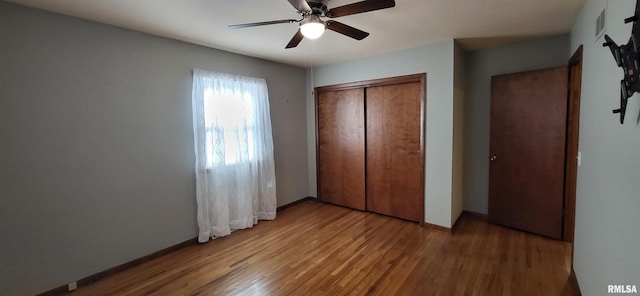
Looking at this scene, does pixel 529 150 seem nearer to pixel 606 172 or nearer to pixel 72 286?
pixel 606 172

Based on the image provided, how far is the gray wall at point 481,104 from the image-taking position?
A: 3.22 metres

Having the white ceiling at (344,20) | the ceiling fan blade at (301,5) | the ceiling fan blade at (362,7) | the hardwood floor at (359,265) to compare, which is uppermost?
the white ceiling at (344,20)

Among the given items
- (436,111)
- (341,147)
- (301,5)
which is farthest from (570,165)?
(301,5)

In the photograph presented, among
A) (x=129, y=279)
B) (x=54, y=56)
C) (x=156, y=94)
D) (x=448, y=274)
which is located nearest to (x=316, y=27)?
(x=156, y=94)

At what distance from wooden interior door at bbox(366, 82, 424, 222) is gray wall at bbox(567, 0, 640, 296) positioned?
1.56m

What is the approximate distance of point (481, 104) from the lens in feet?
11.6

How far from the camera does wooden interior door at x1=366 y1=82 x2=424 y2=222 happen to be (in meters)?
3.46

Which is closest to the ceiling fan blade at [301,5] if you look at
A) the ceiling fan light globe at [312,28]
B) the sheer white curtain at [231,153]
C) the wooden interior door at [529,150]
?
the ceiling fan light globe at [312,28]

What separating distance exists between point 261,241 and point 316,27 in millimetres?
2447

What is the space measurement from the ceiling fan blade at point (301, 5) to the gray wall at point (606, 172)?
1.63m

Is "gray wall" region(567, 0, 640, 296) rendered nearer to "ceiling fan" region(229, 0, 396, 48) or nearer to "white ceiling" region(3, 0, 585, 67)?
"white ceiling" region(3, 0, 585, 67)

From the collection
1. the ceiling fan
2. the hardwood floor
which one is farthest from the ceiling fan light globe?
the hardwood floor

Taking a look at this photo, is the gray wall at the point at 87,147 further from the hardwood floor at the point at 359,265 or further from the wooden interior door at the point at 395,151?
the wooden interior door at the point at 395,151

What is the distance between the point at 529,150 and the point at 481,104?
816 millimetres
